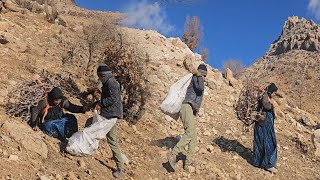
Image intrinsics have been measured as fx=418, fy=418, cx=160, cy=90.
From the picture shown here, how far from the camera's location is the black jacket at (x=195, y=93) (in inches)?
233

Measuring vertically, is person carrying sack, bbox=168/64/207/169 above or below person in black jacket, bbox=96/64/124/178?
above

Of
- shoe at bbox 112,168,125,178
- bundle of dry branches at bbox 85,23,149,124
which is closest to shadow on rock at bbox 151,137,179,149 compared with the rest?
bundle of dry branches at bbox 85,23,149,124

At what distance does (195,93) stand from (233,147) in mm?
2255

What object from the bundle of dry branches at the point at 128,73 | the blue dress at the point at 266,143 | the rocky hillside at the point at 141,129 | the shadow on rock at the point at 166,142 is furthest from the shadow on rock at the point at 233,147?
the bundle of dry branches at the point at 128,73

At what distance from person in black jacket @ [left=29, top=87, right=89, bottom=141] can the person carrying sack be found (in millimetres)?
1394

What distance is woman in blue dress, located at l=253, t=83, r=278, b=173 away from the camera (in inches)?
268

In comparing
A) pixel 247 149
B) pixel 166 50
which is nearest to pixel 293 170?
pixel 247 149

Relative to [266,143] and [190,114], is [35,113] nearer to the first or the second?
[190,114]

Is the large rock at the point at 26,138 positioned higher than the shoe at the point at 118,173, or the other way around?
the shoe at the point at 118,173

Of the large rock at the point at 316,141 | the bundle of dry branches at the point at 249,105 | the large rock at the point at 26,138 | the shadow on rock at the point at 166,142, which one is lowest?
the large rock at the point at 26,138

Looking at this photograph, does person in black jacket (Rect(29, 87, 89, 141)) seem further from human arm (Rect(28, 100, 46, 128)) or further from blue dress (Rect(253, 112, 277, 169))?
blue dress (Rect(253, 112, 277, 169))

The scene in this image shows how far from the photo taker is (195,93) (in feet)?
19.6

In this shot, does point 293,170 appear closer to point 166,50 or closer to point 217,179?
point 217,179

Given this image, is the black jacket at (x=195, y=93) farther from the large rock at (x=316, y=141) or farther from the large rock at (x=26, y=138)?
the large rock at (x=316, y=141)
